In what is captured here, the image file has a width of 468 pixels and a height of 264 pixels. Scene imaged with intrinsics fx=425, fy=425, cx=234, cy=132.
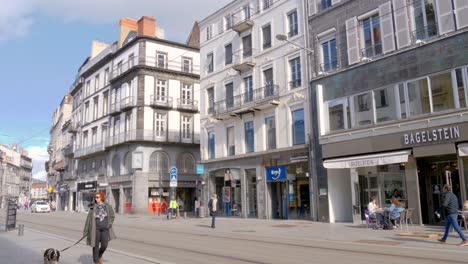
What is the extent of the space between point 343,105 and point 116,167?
1251 inches

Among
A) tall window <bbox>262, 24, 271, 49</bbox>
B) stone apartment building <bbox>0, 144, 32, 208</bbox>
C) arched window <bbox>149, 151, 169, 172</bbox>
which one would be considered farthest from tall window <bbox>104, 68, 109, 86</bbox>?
stone apartment building <bbox>0, 144, 32, 208</bbox>

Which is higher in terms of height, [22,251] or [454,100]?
[454,100]

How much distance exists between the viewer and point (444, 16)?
18.8m

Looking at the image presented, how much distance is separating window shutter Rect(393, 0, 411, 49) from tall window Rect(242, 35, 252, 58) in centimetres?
1205

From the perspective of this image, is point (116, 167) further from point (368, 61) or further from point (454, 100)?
point (454, 100)

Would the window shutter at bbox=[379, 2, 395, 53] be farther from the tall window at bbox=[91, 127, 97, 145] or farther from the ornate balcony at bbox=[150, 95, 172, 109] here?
the tall window at bbox=[91, 127, 97, 145]

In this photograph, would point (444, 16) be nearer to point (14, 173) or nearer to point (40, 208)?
point (40, 208)

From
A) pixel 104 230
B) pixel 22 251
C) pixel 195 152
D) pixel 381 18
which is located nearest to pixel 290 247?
pixel 104 230

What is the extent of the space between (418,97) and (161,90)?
31400 mm

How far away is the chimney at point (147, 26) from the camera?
4759 cm

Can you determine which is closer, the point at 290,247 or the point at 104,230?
→ the point at 104,230

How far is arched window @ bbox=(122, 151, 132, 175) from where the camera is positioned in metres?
45.1

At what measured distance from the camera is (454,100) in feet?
59.7

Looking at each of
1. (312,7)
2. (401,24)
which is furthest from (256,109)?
(401,24)
